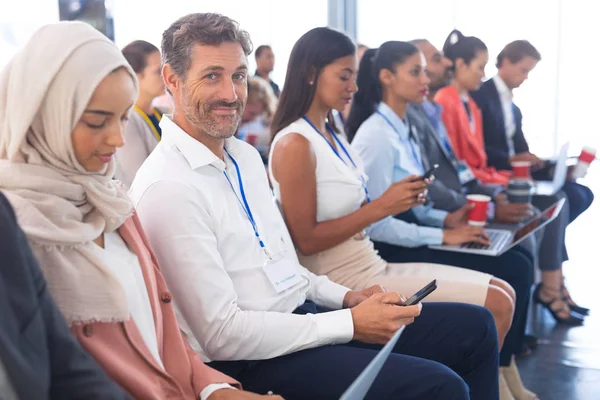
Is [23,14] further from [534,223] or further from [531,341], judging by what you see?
→ [531,341]

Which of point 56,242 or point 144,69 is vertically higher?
point 144,69

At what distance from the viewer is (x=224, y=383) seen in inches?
49.8

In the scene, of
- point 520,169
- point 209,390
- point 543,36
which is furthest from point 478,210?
point 543,36

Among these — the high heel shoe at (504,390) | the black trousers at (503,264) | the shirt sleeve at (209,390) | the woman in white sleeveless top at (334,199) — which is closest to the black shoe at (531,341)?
the black trousers at (503,264)

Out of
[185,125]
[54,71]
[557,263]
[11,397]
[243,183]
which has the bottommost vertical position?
[557,263]

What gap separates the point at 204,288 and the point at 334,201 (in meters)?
0.82

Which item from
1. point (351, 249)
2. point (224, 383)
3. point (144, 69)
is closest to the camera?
point (224, 383)

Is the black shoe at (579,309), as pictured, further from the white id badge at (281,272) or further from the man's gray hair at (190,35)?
the man's gray hair at (190,35)

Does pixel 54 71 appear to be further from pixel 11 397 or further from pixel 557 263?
pixel 557 263

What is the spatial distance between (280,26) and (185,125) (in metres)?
7.56

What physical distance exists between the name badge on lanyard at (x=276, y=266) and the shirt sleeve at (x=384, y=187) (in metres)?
0.80

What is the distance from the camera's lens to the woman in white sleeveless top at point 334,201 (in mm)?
1966

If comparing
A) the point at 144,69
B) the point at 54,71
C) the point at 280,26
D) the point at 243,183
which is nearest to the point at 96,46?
the point at 54,71

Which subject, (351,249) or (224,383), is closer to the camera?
(224,383)
